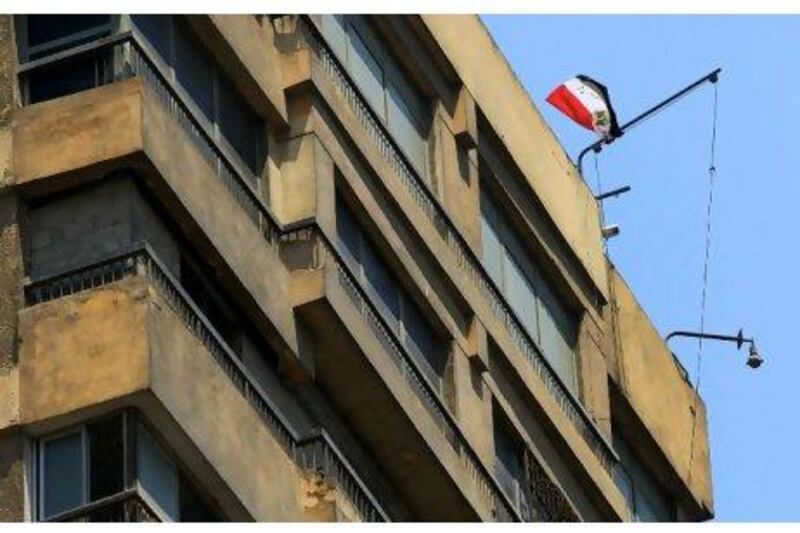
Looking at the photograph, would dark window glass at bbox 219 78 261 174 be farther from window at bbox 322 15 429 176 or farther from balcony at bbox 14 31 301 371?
window at bbox 322 15 429 176

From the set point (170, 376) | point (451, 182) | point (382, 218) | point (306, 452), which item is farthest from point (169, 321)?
point (451, 182)

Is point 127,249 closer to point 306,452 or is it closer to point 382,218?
point 306,452

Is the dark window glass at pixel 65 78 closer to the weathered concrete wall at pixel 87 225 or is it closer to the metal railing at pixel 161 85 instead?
the metal railing at pixel 161 85

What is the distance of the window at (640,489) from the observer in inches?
2041

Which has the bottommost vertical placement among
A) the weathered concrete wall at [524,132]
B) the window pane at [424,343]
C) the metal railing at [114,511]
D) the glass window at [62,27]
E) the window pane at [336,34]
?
the metal railing at [114,511]

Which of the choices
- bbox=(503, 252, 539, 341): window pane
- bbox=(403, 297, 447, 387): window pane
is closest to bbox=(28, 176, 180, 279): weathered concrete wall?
bbox=(403, 297, 447, 387): window pane

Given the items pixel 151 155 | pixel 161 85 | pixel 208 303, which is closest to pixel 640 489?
pixel 208 303

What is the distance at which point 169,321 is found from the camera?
3853 centimetres

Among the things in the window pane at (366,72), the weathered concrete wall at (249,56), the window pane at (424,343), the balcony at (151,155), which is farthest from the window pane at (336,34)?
the balcony at (151,155)

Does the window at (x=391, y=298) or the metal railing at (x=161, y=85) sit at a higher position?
the window at (x=391, y=298)

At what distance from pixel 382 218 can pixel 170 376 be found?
701cm

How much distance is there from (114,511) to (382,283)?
8.35m

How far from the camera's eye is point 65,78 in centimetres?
4038

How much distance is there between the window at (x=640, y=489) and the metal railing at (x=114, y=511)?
48.5 ft
